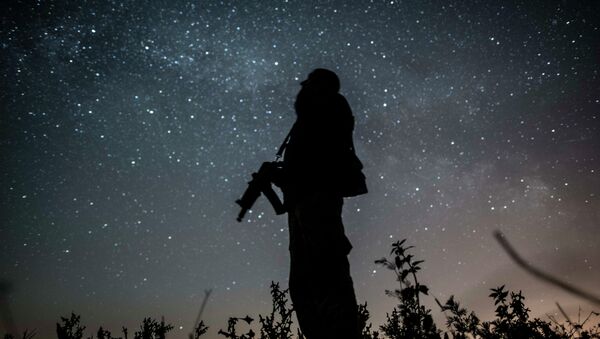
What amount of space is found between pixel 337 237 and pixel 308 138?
2.83 feet

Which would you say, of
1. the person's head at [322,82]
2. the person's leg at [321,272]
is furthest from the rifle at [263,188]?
the person's head at [322,82]

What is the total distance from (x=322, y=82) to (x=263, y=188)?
3.79 ft

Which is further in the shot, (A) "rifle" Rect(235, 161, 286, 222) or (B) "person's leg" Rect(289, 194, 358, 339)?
(A) "rifle" Rect(235, 161, 286, 222)

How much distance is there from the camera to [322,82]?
325cm

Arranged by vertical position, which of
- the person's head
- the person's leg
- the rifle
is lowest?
the person's leg

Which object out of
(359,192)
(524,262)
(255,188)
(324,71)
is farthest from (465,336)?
(524,262)

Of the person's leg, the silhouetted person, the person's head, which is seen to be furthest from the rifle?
the person's head

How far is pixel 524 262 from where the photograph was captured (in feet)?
1.94

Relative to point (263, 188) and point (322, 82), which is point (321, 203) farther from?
point (322, 82)

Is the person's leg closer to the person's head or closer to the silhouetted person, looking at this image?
the silhouetted person

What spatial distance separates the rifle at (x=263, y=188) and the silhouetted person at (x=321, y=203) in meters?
0.20

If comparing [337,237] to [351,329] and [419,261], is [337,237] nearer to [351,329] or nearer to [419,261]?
[351,329]

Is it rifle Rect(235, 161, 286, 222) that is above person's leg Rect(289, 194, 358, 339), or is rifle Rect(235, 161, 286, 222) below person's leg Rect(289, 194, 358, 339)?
above

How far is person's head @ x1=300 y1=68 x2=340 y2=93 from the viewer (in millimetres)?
3232
